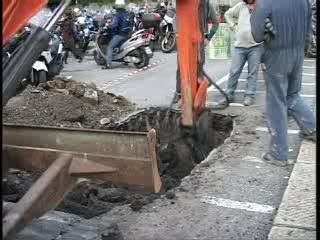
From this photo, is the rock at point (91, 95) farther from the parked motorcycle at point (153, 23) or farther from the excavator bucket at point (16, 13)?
the parked motorcycle at point (153, 23)

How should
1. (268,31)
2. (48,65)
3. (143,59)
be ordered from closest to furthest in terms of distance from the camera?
1. (268,31)
2. (48,65)
3. (143,59)

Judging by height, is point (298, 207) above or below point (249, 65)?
below

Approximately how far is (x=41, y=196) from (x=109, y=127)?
4.64m

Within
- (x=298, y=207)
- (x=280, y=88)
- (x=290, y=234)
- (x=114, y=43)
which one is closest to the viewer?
(x=290, y=234)

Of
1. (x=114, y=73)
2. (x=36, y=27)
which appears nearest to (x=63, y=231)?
(x=36, y=27)

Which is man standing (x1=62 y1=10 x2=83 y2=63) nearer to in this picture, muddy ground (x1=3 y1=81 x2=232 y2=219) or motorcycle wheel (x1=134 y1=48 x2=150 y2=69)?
motorcycle wheel (x1=134 y1=48 x2=150 y2=69)

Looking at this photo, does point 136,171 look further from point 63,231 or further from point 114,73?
point 114,73

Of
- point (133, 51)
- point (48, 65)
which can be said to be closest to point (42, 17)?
point (48, 65)

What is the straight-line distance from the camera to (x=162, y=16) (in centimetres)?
2000

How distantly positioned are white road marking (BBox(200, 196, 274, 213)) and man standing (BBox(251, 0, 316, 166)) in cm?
110

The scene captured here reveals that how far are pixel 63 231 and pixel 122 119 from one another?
16.5ft

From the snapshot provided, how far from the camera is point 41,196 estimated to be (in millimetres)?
3135

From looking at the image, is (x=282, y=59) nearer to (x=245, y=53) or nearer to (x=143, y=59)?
(x=245, y=53)

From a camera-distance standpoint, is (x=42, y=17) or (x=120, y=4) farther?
(x=120, y=4)
